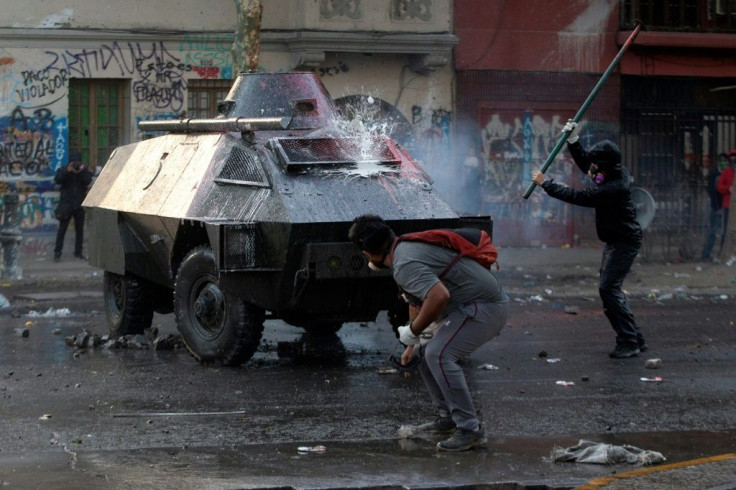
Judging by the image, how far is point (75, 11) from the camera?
2219 centimetres

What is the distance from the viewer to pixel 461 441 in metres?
7.07

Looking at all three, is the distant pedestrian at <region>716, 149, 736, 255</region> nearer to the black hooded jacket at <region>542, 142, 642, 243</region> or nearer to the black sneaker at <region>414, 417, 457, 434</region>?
the black hooded jacket at <region>542, 142, 642, 243</region>

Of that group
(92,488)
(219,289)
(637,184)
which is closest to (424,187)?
(219,289)

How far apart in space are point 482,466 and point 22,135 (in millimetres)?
17041

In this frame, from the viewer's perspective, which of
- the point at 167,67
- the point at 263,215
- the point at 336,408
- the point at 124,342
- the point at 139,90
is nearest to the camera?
the point at 336,408

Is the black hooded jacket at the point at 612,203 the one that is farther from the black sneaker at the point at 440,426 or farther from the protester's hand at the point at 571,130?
the black sneaker at the point at 440,426

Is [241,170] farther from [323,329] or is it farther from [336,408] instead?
[336,408]

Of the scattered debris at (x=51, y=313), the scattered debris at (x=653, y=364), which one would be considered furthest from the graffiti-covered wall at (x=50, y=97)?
the scattered debris at (x=653, y=364)

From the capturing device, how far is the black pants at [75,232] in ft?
65.9

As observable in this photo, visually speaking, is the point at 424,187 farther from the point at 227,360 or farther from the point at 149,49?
the point at 149,49

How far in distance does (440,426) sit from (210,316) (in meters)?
3.34

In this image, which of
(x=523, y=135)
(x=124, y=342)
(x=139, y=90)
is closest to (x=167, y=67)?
(x=139, y=90)

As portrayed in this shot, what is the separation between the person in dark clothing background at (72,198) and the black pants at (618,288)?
455 inches

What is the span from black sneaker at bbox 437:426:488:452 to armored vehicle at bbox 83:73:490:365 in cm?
261
